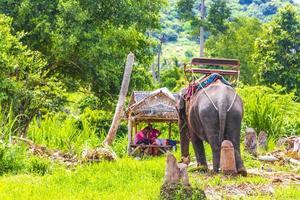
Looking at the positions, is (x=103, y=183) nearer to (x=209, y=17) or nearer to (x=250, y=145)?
(x=250, y=145)

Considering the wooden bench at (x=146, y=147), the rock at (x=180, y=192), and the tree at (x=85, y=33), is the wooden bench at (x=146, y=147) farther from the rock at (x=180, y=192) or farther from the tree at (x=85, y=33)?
the rock at (x=180, y=192)

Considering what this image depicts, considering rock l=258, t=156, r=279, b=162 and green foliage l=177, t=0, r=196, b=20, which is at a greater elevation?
green foliage l=177, t=0, r=196, b=20

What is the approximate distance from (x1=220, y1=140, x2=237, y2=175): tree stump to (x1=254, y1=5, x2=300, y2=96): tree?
25270 millimetres

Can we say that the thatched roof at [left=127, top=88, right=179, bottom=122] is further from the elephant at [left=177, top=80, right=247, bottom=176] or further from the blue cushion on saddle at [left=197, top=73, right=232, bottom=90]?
the elephant at [left=177, top=80, right=247, bottom=176]

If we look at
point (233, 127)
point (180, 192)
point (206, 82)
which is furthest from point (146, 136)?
point (180, 192)

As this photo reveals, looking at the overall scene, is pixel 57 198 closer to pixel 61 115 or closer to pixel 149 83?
pixel 61 115

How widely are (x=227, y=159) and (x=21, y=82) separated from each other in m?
8.69

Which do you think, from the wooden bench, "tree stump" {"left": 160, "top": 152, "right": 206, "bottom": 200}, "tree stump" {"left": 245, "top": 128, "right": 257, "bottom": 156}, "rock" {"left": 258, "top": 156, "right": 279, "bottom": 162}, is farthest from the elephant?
the wooden bench

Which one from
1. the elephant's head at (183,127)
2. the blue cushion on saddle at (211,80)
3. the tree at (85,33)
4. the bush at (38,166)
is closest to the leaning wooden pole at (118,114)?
the elephant's head at (183,127)

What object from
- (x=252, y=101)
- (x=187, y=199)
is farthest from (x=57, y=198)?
(x=252, y=101)

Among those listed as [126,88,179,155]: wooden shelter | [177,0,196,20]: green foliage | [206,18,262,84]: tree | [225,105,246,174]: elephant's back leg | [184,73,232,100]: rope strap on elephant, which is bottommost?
[225,105,246,174]: elephant's back leg

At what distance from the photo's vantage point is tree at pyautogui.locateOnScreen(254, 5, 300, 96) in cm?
3334

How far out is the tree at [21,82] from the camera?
14.1 meters

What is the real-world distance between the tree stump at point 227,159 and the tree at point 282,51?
25270mm
